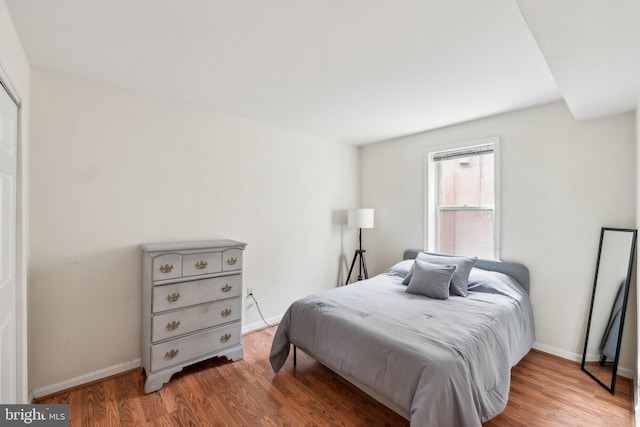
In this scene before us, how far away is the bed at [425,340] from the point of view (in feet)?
5.04

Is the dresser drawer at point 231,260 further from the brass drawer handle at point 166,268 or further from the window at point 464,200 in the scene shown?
the window at point 464,200

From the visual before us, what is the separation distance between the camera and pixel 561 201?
2674 mm

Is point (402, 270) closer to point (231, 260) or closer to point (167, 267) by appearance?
point (231, 260)

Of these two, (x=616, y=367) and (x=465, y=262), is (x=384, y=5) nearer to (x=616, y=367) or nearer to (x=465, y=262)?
(x=465, y=262)

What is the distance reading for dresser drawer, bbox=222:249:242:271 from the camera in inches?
102

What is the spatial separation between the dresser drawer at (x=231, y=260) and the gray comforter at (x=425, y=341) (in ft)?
2.17

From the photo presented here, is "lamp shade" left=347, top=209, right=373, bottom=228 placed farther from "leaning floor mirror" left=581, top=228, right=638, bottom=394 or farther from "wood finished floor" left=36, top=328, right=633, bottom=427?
"leaning floor mirror" left=581, top=228, right=638, bottom=394

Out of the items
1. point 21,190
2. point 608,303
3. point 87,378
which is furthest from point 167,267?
point 608,303

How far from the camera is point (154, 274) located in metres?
2.23

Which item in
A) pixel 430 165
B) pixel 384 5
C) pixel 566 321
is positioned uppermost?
pixel 384 5

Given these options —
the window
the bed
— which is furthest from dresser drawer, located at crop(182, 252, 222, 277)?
the window

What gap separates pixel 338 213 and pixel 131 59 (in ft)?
9.58

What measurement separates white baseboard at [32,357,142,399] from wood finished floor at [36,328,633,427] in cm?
5

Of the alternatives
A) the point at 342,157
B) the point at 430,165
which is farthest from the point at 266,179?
the point at 430,165
